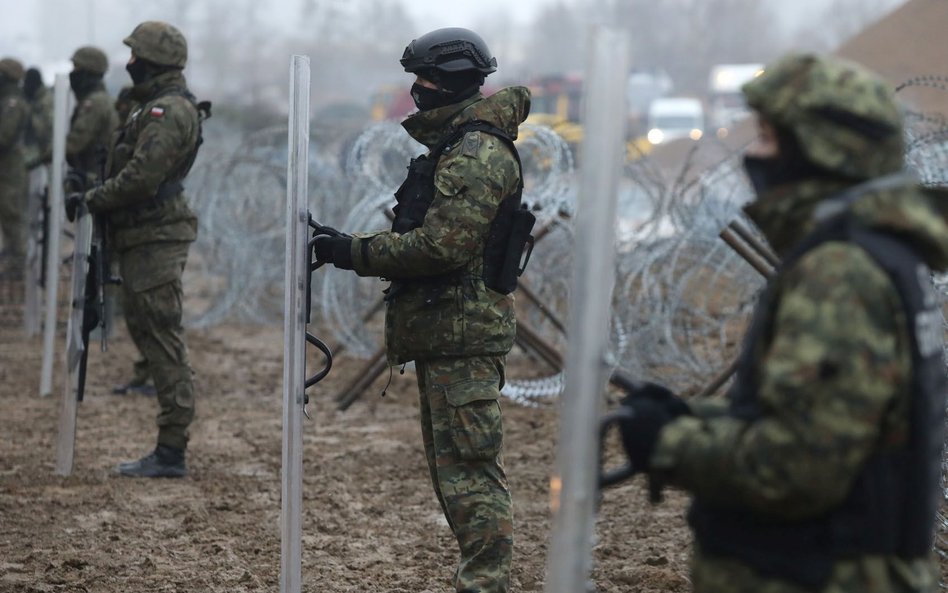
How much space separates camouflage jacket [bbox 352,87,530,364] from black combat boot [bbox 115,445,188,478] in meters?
2.71

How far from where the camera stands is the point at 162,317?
21.1 ft

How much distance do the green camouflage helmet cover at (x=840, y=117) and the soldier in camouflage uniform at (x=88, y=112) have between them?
7.55 metres

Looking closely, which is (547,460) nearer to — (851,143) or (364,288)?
(364,288)

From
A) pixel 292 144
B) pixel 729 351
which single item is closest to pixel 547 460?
pixel 729 351

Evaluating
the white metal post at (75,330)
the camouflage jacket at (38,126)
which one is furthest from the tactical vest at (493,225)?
the camouflage jacket at (38,126)

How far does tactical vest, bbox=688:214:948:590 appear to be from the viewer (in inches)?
87.6

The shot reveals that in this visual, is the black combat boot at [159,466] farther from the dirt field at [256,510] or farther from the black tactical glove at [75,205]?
the black tactical glove at [75,205]

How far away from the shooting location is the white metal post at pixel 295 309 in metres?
3.93

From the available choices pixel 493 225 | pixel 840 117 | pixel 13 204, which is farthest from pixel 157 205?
pixel 13 204

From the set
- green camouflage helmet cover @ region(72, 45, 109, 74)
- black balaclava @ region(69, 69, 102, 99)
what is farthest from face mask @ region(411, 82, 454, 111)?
black balaclava @ region(69, 69, 102, 99)

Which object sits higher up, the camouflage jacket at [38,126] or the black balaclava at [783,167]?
the camouflage jacket at [38,126]

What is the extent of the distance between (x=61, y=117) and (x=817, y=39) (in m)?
79.8

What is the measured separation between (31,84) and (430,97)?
1105cm

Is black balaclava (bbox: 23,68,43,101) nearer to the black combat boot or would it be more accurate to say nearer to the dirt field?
the dirt field
